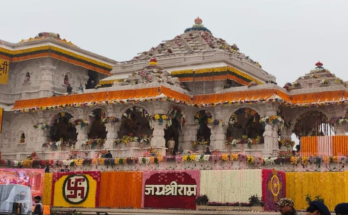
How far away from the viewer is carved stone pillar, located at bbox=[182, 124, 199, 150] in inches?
1332

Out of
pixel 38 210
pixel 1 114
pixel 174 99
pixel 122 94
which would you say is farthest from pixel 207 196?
pixel 1 114

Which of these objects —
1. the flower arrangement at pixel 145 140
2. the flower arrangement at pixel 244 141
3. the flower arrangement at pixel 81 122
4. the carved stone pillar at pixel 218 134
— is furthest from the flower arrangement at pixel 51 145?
the flower arrangement at pixel 244 141

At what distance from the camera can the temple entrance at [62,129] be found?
1462 inches

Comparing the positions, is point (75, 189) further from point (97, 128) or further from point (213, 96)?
point (97, 128)

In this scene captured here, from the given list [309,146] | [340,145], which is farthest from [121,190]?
[340,145]

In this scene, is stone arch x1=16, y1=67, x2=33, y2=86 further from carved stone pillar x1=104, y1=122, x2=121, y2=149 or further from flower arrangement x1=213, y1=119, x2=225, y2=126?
flower arrangement x1=213, y1=119, x2=225, y2=126

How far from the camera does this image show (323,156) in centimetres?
2264

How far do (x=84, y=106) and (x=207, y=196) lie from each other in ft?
50.3

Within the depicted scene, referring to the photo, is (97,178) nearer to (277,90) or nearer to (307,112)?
(277,90)

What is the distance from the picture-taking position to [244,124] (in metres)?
34.5

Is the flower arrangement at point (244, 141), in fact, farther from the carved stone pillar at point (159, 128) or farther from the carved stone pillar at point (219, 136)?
the carved stone pillar at point (159, 128)

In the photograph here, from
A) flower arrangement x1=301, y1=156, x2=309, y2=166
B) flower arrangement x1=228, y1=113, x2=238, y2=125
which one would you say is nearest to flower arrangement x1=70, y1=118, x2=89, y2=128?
flower arrangement x1=228, y1=113, x2=238, y2=125

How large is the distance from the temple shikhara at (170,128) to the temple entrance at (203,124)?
7 cm

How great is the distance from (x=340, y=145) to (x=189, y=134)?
12182mm
